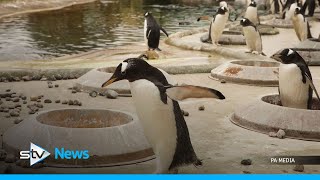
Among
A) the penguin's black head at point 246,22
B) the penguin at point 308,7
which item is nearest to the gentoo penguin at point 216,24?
the penguin's black head at point 246,22

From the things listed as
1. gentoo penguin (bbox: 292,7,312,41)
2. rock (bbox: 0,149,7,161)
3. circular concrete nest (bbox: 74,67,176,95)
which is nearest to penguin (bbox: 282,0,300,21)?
gentoo penguin (bbox: 292,7,312,41)

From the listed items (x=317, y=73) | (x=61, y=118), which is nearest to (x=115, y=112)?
(x=61, y=118)

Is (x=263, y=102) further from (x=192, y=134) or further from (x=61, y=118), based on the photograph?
(x=61, y=118)

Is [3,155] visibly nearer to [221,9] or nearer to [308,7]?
[221,9]

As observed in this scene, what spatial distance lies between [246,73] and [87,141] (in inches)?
49.8

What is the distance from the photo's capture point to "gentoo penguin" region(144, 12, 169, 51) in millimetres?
2777

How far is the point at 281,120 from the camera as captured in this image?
2.60m

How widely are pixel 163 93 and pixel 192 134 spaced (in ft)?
1.51

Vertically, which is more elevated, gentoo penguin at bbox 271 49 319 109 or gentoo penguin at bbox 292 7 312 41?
gentoo penguin at bbox 271 49 319 109

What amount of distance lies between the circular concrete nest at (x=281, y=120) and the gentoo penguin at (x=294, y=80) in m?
0.19

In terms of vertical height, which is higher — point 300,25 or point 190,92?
point 190,92

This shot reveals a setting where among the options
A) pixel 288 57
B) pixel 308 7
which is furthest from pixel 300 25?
pixel 288 57

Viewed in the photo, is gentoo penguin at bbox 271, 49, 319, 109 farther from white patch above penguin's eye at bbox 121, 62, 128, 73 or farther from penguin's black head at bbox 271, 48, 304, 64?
white patch above penguin's eye at bbox 121, 62, 128, 73

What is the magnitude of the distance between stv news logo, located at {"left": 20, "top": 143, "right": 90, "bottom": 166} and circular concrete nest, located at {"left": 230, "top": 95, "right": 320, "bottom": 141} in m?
0.78
